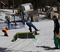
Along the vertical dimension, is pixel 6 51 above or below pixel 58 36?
below

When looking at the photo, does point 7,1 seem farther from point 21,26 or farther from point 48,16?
point 21,26

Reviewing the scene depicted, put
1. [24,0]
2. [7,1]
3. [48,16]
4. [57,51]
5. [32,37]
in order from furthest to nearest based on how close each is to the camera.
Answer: [7,1] → [24,0] → [48,16] → [32,37] → [57,51]

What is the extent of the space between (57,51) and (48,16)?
99.5 feet

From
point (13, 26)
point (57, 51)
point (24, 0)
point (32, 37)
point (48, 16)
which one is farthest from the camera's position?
point (24, 0)

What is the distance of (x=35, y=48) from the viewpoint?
1427 centimetres

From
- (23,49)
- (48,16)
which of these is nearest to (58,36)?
(23,49)

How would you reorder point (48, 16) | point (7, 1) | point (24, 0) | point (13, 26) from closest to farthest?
point (13, 26)
point (48, 16)
point (24, 0)
point (7, 1)

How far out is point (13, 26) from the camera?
2792 centimetres

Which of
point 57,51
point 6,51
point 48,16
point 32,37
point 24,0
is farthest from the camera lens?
point 24,0

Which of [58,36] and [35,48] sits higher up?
[58,36]

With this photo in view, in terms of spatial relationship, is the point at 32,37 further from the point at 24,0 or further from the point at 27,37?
the point at 24,0

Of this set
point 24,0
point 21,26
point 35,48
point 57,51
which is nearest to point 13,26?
point 21,26

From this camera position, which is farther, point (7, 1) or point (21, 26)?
point (7, 1)

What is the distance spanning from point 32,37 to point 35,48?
4.07 m
